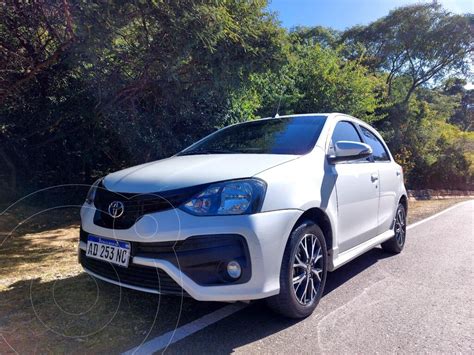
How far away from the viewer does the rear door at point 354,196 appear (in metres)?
4.04

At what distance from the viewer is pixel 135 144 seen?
27.3ft

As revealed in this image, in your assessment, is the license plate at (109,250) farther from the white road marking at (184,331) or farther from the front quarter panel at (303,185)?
the front quarter panel at (303,185)

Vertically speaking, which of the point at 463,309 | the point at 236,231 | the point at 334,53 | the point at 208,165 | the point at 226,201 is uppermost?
the point at 334,53

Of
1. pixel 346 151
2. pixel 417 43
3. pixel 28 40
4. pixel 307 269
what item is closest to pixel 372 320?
pixel 307 269

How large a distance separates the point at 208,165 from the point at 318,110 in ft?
33.5

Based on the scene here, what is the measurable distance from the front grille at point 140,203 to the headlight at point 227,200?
0.07 metres

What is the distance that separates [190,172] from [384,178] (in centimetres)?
282

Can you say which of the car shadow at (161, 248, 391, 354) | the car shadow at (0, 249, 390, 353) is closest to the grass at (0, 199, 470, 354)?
the car shadow at (0, 249, 390, 353)

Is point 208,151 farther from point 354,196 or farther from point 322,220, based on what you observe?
point 354,196

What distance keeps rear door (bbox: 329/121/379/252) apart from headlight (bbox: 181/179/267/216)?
1.19 m

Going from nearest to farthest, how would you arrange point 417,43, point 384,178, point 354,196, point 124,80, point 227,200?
point 227,200, point 354,196, point 384,178, point 124,80, point 417,43

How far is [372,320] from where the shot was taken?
3.55m

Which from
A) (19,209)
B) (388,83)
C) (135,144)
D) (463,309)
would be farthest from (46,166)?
(388,83)

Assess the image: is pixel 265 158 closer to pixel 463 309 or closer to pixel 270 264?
pixel 270 264
